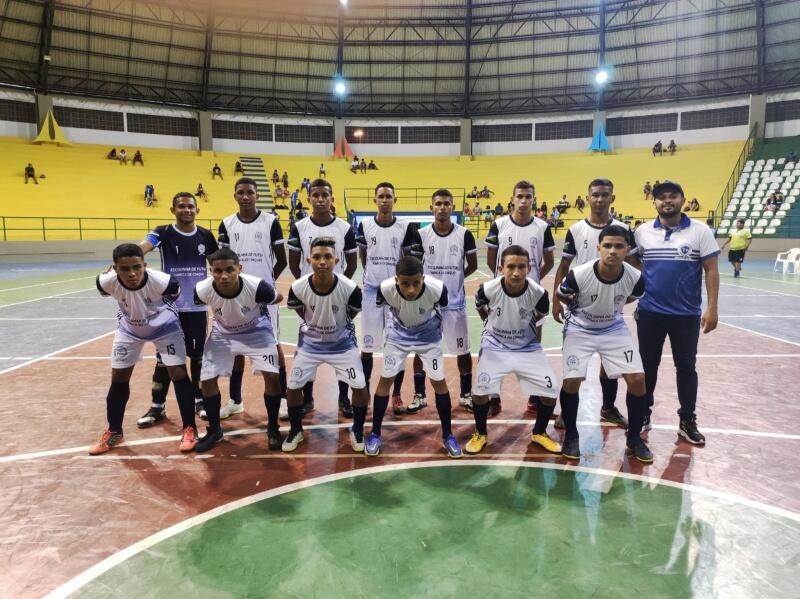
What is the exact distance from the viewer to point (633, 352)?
4430 millimetres

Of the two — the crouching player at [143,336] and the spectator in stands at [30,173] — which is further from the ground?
the spectator in stands at [30,173]

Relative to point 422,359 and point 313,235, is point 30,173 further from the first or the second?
point 422,359

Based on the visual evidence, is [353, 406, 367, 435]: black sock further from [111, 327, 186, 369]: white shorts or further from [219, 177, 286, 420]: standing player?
[111, 327, 186, 369]: white shorts

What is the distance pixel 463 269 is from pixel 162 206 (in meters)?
30.4

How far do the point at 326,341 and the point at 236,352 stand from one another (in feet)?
2.73

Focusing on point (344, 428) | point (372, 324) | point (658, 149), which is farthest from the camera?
point (658, 149)

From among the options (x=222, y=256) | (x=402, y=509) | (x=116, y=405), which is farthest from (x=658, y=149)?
(x=116, y=405)

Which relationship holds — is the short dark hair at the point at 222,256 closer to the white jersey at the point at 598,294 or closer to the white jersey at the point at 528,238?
the white jersey at the point at 528,238

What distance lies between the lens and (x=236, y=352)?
4738 mm

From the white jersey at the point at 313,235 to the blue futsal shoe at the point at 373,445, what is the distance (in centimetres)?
187

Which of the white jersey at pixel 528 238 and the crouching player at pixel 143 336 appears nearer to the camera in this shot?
the crouching player at pixel 143 336

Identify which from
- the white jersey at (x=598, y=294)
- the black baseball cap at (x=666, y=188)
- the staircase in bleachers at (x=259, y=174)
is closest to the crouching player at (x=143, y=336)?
the white jersey at (x=598, y=294)

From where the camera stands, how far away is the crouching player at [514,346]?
4496 millimetres

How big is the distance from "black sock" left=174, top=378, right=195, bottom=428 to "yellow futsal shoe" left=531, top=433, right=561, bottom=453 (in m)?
3.13
